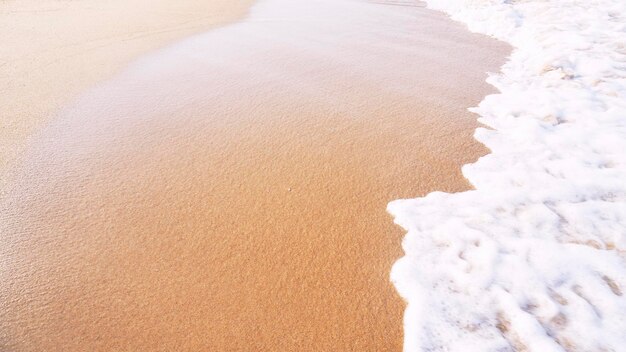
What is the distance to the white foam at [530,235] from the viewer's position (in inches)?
54.7

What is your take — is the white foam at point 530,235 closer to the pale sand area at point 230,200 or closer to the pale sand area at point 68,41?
the pale sand area at point 230,200

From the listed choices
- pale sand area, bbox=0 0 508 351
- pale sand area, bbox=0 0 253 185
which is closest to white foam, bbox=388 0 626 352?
pale sand area, bbox=0 0 508 351

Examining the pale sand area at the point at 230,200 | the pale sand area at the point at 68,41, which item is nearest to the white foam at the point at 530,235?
the pale sand area at the point at 230,200

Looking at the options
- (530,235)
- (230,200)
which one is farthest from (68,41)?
(530,235)

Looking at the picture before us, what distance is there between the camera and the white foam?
4.56ft

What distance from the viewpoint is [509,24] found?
484 centimetres

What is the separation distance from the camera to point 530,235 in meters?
1.78

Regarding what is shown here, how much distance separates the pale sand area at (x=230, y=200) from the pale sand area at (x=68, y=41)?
0.22m

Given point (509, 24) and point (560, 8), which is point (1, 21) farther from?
point (560, 8)

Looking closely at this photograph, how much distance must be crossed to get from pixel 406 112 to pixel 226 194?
1535 millimetres

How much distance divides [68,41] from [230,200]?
347 cm

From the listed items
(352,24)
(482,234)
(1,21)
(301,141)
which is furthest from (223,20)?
(482,234)

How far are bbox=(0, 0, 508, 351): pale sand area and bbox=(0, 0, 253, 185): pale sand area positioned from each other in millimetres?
222

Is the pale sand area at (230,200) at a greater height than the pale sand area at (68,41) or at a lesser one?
lesser
